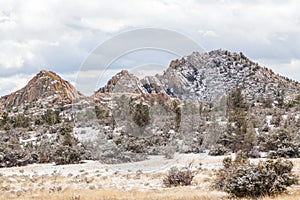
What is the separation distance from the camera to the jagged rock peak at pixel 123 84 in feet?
61.7

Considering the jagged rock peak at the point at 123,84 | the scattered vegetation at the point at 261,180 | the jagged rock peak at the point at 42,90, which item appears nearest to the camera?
the scattered vegetation at the point at 261,180

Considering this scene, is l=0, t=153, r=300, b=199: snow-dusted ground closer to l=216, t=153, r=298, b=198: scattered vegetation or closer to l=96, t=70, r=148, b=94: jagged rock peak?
l=216, t=153, r=298, b=198: scattered vegetation

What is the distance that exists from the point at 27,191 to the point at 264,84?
177 ft

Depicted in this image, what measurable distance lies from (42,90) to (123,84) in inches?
2561

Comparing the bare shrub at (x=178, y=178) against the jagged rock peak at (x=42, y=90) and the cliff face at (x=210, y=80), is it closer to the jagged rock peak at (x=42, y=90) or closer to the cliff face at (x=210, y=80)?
the cliff face at (x=210, y=80)

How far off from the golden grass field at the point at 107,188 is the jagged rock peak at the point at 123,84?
434 centimetres

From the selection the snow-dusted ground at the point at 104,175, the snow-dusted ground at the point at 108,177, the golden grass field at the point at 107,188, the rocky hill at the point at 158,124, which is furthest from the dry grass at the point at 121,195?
the rocky hill at the point at 158,124

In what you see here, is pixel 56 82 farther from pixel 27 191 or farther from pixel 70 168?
pixel 27 191

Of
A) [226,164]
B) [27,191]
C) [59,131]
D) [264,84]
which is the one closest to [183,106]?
[226,164]

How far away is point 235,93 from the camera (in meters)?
50.6

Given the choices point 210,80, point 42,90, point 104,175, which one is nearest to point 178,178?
point 104,175

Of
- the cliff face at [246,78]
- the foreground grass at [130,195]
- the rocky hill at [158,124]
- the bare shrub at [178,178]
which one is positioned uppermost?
the cliff face at [246,78]

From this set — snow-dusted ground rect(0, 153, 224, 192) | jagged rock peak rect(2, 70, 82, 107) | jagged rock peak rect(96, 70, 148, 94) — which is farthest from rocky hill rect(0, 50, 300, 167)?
jagged rock peak rect(2, 70, 82, 107)

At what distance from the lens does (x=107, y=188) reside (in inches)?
747
